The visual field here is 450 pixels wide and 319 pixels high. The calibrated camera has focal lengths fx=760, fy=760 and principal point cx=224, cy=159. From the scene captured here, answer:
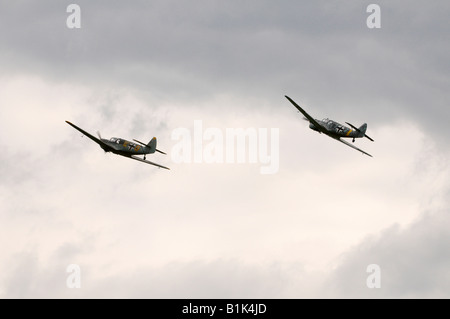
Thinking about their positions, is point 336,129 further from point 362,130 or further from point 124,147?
point 124,147

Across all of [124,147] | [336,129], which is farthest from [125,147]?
[336,129]

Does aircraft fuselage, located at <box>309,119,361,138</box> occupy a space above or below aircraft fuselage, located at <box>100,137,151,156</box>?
above

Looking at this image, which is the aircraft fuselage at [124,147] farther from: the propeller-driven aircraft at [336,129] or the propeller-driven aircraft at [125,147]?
the propeller-driven aircraft at [336,129]

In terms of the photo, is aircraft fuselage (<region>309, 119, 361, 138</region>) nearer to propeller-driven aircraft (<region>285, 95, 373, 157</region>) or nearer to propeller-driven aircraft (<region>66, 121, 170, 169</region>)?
propeller-driven aircraft (<region>285, 95, 373, 157</region>)

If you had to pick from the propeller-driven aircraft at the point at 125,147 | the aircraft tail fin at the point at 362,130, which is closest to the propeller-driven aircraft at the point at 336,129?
the aircraft tail fin at the point at 362,130

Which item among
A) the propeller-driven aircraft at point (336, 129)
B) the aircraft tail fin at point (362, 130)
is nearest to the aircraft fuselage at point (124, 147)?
the propeller-driven aircraft at point (336, 129)

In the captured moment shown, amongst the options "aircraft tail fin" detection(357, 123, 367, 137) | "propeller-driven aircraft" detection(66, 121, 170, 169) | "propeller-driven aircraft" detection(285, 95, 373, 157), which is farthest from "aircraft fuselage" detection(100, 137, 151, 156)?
"aircraft tail fin" detection(357, 123, 367, 137)

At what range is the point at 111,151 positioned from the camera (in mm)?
126875

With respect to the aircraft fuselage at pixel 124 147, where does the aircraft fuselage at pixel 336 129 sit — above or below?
above

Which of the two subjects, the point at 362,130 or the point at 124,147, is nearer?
the point at 362,130

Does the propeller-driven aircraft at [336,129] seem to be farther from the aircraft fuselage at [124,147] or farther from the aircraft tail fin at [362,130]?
the aircraft fuselage at [124,147]
